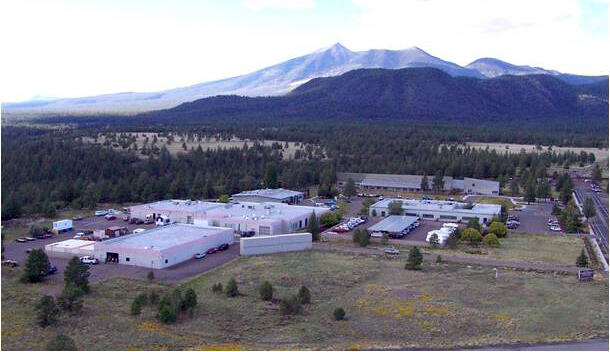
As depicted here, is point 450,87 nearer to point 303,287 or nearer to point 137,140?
point 137,140

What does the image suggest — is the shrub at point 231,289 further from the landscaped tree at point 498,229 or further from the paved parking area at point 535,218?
the paved parking area at point 535,218

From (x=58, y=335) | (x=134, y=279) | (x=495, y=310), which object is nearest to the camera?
(x=58, y=335)

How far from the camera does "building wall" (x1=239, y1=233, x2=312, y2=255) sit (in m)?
26.5

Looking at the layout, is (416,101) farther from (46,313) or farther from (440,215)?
(46,313)

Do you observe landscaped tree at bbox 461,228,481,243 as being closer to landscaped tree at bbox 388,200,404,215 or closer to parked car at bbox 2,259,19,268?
landscaped tree at bbox 388,200,404,215

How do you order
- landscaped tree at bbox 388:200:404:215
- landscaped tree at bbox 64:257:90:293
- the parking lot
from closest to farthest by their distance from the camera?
landscaped tree at bbox 64:257:90:293, the parking lot, landscaped tree at bbox 388:200:404:215

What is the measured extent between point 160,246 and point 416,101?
115 m

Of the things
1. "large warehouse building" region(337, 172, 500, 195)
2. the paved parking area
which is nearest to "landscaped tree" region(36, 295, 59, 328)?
the paved parking area

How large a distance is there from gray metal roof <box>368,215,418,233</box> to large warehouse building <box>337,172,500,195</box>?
44.1 ft

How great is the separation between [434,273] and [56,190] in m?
26.4

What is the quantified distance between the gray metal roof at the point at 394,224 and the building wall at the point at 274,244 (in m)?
4.90

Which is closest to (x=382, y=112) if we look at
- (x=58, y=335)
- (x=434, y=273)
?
(x=434, y=273)

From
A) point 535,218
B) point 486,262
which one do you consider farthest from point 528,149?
point 486,262

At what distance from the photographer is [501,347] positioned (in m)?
16.4
